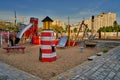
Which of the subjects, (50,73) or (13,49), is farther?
(13,49)

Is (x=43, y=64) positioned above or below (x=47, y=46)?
below

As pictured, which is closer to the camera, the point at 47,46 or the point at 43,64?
the point at 43,64

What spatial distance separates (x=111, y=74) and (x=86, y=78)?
3.66ft

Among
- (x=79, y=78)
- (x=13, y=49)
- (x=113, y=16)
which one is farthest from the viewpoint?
(x=113, y=16)

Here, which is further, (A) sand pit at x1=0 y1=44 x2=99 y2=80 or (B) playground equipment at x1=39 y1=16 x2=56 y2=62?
(B) playground equipment at x1=39 y1=16 x2=56 y2=62

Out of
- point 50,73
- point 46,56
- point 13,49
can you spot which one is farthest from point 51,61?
point 13,49

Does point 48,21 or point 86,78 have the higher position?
point 48,21

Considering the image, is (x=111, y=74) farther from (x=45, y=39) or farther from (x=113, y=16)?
(x=113, y=16)

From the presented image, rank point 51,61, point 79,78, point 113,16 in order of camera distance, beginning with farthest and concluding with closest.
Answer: point 113,16
point 51,61
point 79,78

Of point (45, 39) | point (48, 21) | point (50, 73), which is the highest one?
point (48, 21)

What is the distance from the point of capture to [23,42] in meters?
28.6

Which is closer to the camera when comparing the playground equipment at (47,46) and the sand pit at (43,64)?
the sand pit at (43,64)

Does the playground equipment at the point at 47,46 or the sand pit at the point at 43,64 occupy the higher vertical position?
the playground equipment at the point at 47,46

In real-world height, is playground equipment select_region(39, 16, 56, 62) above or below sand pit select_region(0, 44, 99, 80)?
above
